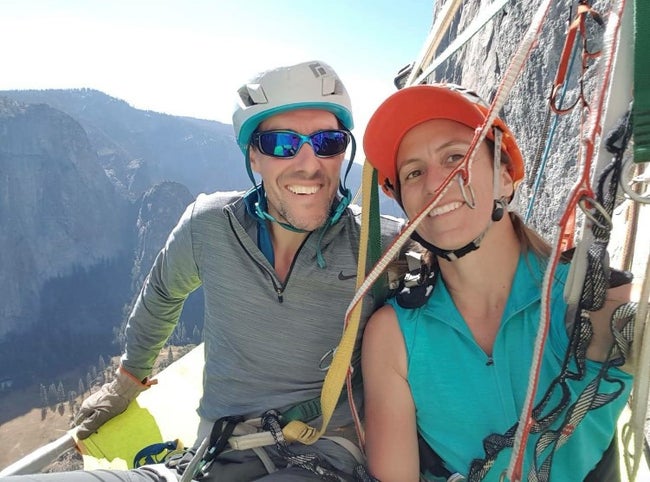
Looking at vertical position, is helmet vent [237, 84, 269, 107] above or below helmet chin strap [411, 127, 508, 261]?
above

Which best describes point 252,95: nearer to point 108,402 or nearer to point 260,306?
point 260,306

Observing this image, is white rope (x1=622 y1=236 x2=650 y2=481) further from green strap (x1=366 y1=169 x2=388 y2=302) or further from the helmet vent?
the helmet vent

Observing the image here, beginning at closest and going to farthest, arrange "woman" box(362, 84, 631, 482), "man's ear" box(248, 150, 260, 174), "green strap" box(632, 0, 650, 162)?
"green strap" box(632, 0, 650, 162)
"woman" box(362, 84, 631, 482)
"man's ear" box(248, 150, 260, 174)

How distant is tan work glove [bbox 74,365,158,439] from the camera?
3.56m

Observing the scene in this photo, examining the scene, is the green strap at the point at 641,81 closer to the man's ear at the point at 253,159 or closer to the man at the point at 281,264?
the man at the point at 281,264

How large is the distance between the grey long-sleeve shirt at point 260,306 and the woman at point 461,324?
43cm

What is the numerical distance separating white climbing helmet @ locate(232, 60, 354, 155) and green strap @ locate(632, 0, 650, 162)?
5.73 ft

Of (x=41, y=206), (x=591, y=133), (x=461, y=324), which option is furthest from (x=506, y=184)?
(x=41, y=206)

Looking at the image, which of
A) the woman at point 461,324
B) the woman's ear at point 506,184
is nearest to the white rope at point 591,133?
the woman at point 461,324

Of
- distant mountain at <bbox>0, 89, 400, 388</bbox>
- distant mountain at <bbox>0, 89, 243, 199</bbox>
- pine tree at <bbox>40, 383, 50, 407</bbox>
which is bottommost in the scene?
pine tree at <bbox>40, 383, 50, 407</bbox>

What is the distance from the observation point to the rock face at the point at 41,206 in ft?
283

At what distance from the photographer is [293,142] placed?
8.25 feet

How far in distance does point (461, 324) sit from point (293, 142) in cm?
135

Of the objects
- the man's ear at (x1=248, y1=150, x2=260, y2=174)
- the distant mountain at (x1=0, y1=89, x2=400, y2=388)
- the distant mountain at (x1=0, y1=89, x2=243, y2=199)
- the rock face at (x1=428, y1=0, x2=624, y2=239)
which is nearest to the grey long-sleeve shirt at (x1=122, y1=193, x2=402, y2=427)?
the man's ear at (x1=248, y1=150, x2=260, y2=174)
